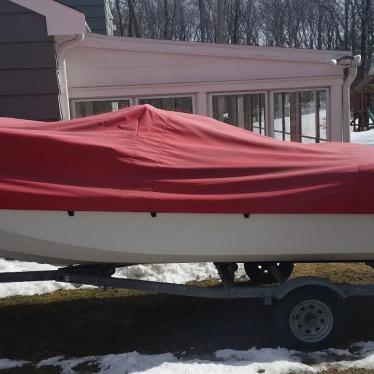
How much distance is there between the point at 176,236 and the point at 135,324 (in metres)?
1.26

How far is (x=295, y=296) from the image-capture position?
4.23 metres

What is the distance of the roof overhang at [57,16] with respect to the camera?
756cm

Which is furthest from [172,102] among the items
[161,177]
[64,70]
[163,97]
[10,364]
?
[10,364]

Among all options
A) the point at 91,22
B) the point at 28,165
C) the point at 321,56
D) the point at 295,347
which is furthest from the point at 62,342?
the point at 91,22

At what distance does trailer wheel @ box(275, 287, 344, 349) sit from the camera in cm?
424

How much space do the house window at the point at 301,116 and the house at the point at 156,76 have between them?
23 mm

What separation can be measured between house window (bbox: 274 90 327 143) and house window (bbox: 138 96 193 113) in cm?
150

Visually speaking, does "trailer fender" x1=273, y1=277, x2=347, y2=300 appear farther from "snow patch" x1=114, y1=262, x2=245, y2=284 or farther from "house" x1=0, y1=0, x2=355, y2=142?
"house" x1=0, y1=0, x2=355, y2=142

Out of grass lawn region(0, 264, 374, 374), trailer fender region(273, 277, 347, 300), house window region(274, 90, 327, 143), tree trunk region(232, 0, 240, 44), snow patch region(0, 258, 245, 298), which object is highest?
tree trunk region(232, 0, 240, 44)

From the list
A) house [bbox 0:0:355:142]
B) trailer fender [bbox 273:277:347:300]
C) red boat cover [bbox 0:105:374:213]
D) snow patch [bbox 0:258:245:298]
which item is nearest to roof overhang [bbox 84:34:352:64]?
house [bbox 0:0:355:142]

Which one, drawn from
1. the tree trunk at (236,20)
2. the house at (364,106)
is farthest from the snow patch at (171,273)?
the tree trunk at (236,20)

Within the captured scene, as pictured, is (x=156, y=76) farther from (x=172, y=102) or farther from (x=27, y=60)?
(x=27, y=60)

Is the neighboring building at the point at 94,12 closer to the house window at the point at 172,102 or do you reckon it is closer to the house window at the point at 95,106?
the house window at the point at 95,106

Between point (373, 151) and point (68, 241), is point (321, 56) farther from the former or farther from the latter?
point (68, 241)
